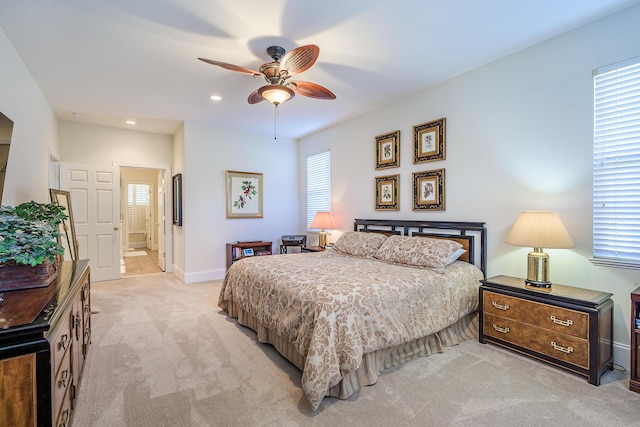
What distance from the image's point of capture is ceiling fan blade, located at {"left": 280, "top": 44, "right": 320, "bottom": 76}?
2.13m

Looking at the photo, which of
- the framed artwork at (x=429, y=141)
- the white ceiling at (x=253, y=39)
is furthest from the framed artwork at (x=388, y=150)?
the white ceiling at (x=253, y=39)

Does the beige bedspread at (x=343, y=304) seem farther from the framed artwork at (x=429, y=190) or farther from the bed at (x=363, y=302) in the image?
the framed artwork at (x=429, y=190)

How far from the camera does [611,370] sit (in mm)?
2293

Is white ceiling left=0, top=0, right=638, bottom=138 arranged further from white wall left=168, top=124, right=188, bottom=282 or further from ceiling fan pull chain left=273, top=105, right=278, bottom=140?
white wall left=168, top=124, right=188, bottom=282

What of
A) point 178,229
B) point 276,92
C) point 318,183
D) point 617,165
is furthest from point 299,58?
point 178,229

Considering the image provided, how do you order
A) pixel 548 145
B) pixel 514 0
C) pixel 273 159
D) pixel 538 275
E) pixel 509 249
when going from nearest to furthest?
pixel 514 0
pixel 538 275
pixel 548 145
pixel 509 249
pixel 273 159

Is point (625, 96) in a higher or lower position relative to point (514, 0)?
lower

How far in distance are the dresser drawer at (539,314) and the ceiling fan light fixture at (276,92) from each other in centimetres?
253

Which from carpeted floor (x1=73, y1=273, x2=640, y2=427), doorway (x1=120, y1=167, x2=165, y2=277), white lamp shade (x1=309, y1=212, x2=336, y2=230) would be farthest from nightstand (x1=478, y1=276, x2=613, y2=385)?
doorway (x1=120, y1=167, x2=165, y2=277)

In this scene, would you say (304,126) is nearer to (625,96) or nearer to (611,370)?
(625,96)

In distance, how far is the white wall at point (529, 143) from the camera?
240cm

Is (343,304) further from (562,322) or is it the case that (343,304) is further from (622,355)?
(622,355)

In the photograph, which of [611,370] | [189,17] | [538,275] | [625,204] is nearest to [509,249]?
[538,275]

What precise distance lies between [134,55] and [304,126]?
286cm
